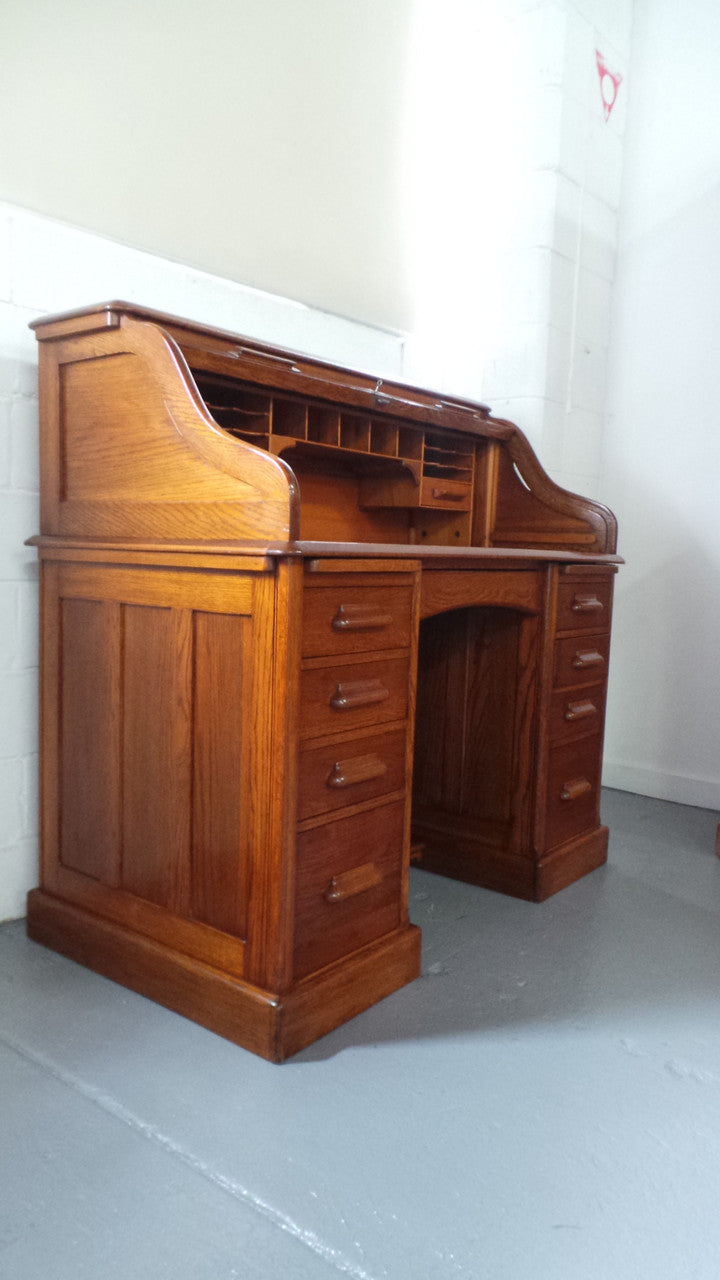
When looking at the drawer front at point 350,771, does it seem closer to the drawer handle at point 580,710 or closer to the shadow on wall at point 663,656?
the drawer handle at point 580,710

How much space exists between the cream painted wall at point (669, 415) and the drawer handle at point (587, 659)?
2.84ft

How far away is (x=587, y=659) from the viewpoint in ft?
8.30

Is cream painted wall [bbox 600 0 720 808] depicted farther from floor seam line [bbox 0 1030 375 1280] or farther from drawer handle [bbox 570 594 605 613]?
floor seam line [bbox 0 1030 375 1280]

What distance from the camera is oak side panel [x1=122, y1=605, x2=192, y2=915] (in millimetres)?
1723

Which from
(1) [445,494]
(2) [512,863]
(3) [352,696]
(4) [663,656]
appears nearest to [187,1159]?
(3) [352,696]

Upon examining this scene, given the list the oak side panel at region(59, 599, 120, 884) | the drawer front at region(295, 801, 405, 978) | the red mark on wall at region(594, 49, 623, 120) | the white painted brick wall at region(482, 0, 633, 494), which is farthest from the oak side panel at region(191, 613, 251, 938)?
the red mark on wall at region(594, 49, 623, 120)

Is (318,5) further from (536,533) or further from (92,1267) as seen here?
(92,1267)

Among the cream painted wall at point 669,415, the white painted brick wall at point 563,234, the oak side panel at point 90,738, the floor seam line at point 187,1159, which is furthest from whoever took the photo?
the cream painted wall at point 669,415

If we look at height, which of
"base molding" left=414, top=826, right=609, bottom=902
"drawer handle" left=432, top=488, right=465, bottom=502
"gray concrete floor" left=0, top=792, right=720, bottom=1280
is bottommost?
"gray concrete floor" left=0, top=792, right=720, bottom=1280

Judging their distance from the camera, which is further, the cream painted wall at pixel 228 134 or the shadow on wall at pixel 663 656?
the shadow on wall at pixel 663 656

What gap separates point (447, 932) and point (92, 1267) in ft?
3.80

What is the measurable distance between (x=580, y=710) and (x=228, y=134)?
1.71m

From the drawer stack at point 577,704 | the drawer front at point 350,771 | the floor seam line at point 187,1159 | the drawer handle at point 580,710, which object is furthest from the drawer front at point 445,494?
the floor seam line at point 187,1159

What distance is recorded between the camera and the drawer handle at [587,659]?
2.49 meters
